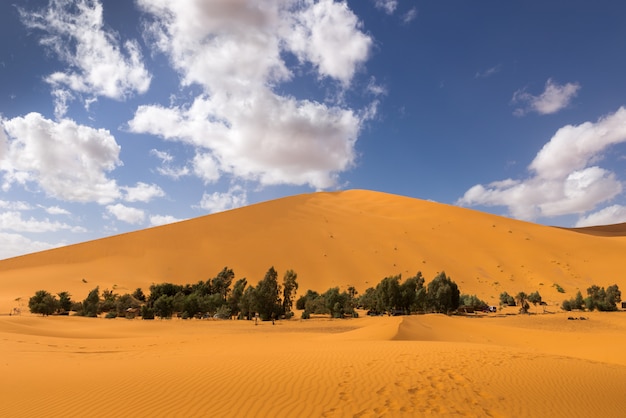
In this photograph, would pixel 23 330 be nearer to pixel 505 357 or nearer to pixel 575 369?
pixel 505 357

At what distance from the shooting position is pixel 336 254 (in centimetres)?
5597

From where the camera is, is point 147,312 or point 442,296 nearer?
point 147,312

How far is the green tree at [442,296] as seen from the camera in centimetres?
3372

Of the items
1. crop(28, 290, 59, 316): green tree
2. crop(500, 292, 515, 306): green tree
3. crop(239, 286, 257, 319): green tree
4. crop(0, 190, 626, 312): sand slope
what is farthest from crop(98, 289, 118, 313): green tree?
crop(500, 292, 515, 306): green tree

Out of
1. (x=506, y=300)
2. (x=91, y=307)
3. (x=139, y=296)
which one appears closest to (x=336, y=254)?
(x=506, y=300)

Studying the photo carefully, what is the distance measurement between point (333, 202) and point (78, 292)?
2055 inches

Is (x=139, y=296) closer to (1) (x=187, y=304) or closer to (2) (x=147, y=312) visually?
(2) (x=147, y=312)

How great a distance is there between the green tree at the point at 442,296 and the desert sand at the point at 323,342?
285 centimetres

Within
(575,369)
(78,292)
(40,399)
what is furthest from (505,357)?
(78,292)

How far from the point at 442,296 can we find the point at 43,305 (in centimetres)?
3113

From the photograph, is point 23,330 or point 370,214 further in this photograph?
point 370,214

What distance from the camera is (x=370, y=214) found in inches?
2918

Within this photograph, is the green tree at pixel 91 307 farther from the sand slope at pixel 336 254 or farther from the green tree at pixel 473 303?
the green tree at pixel 473 303

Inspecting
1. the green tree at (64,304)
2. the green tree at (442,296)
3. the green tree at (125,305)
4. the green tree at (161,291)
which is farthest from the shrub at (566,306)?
the green tree at (64,304)
